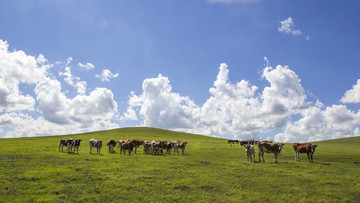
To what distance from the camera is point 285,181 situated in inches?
679

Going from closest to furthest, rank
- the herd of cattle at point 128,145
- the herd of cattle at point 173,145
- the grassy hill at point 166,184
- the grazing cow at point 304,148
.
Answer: the grassy hill at point 166,184 → the herd of cattle at point 173,145 → the grazing cow at point 304,148 → the herd of cattle at point 128,145

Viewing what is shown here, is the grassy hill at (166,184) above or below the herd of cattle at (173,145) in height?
below

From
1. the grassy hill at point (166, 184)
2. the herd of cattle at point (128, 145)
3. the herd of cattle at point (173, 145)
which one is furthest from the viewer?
the herd of cattle at point (128, 145)

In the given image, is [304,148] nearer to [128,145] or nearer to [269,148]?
[269,148]

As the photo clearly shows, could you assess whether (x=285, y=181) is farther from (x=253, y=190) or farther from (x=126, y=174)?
(x=126, y=174)

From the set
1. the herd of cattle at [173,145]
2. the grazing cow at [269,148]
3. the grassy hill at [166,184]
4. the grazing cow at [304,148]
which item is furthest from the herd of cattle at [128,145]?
→ the grazing cow at [304,148]

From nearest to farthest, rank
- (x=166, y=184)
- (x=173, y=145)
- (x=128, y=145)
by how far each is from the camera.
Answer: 1. (x=166, y=184)
2. (x=128, y=145)
3. (x=173, y=145)

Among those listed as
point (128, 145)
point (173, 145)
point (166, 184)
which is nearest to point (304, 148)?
point (173, 145)

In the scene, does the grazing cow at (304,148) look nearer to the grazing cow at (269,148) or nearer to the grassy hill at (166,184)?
the grazing cow at (269,148)

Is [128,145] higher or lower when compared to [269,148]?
lower

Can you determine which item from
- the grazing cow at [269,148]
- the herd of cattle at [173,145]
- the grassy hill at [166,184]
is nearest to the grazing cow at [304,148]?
the herd of cattle at [173,145]

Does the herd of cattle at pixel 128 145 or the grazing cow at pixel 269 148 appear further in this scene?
the herd of cattle at pixel 128 145

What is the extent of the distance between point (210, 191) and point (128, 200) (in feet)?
18.5

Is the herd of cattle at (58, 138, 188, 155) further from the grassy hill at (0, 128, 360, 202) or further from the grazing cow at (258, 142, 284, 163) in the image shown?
the grazing cow at (258, 142, 284, 163)
